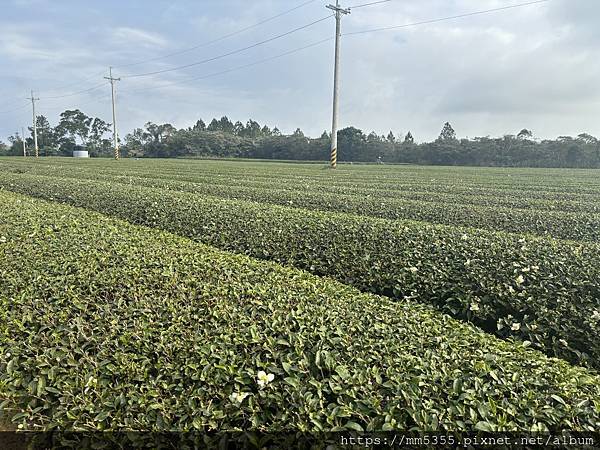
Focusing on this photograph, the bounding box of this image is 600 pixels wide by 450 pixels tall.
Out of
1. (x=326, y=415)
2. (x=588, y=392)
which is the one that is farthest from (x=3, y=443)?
(x=588, y=392)

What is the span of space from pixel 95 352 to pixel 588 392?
7.29 feet

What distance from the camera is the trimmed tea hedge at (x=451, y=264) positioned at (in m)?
3.02

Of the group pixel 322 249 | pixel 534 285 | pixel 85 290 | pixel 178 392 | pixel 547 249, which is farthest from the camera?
pixel 322 249

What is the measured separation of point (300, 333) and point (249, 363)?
1.03ft

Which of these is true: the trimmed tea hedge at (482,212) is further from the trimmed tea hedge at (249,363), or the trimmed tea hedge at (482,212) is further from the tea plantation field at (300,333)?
the trimmed tea hedge at (249,363)

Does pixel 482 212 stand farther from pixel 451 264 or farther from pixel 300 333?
pixel 300 333

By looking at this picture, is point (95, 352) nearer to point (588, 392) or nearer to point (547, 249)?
point (588, 392)

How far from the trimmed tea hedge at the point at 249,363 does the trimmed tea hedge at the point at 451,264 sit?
0.98 meters

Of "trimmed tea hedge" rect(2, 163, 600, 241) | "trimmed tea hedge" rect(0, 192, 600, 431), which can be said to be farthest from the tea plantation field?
"trimmed tea hedge" rect(2, 163, 600, 241)

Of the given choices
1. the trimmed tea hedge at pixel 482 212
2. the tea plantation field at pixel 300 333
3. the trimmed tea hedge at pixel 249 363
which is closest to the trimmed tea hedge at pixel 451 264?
the tea plantation field at pixel 300 333

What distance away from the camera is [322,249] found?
4.49 metres

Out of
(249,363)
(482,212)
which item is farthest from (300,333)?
(482,212)

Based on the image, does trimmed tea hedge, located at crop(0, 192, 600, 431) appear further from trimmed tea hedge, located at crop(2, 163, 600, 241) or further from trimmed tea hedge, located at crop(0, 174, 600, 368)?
trimmed tea hedge, located at crop(2, 163, 600, 241)

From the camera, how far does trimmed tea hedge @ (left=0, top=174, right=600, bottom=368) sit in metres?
3.02
